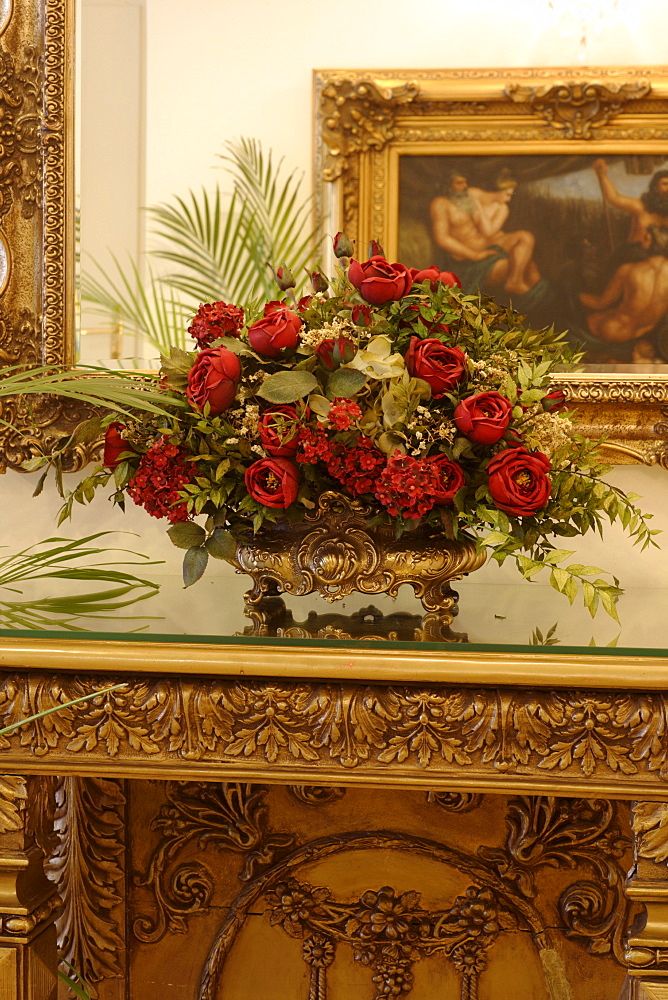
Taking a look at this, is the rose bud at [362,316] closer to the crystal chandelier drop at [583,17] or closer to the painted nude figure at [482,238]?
the painted nude figure at [482,238]

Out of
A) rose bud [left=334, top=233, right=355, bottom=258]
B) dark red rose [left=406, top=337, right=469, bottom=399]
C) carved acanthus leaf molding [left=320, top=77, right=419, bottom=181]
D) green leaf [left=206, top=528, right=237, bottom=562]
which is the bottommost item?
green leaf [left=206, top=528, right=237, bottom=562]

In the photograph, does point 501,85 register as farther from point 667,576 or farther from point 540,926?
point 540,926

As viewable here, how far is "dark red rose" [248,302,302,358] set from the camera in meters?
0.90

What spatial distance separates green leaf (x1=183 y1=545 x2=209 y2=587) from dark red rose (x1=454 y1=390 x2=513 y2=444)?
0.30 metres

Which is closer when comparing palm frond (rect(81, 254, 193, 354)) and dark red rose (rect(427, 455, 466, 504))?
dark red rose (rect(427, 455, 466, 504))

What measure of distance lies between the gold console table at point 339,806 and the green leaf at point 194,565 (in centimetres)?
5

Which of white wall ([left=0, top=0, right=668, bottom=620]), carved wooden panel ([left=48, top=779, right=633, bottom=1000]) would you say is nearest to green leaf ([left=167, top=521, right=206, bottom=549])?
white wall ([left=0, top=0, right=668, bottom=620])

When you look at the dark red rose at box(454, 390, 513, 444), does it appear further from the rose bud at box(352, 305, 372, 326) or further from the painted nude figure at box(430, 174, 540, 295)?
the painted nude figure at box(430, 174, 540, 295)

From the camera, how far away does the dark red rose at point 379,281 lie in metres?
0.91

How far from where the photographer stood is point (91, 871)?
4.13ft

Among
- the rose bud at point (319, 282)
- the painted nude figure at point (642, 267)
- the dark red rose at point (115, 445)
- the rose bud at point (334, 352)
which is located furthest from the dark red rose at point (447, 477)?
the painted nude figure at point (642, 267)

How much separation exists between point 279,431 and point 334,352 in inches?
3.8

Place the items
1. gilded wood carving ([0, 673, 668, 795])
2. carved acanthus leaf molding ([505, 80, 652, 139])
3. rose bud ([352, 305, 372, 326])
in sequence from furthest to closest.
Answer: carved acanthus leaf molding ([505, 80, 652, 139]), rose bud ([352, 305, 372, 326]), gilded wood carving ([0, 673, 668, 795])

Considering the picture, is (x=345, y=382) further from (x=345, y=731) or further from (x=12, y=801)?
(x=12, y=801)
